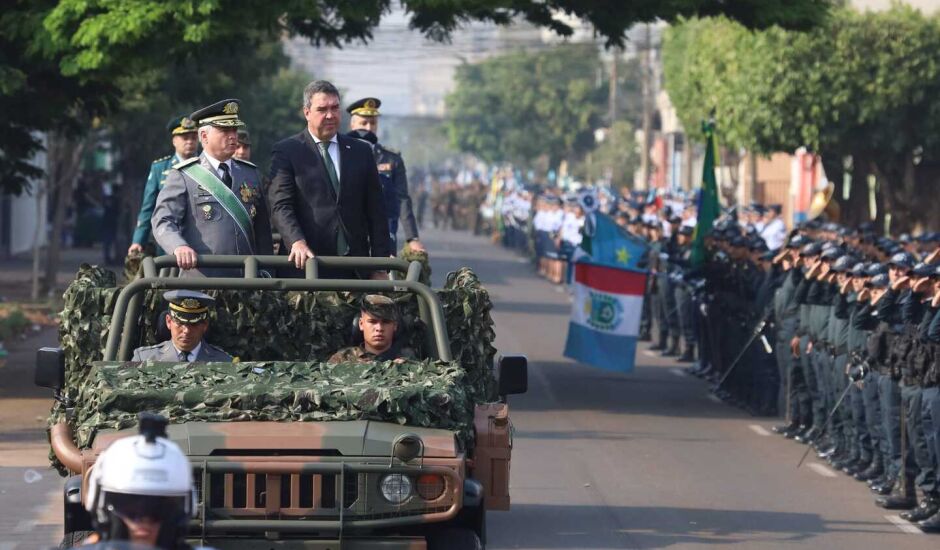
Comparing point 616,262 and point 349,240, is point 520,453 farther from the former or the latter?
point 616,262

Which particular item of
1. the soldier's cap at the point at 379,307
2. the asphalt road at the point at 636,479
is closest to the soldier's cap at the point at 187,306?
the soldier's cap at the point at 379,307

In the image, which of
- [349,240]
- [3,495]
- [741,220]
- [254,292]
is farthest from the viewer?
[741,220]

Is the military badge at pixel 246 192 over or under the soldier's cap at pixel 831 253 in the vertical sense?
over

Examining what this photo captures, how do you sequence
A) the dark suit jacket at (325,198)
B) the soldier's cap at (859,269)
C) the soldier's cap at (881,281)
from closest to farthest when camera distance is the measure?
the dark suit jacket at (325,198) < the soldier's cap at (881,281) < the soldier's cap at (859,269)

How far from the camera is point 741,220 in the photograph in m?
33.9

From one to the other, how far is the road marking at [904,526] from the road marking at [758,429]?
4.37 m

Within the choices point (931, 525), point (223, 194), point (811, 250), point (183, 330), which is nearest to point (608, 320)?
point (811, 250)

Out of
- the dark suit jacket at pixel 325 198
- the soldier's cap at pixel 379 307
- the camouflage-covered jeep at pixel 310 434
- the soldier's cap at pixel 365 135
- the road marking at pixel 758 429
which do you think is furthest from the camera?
the road marking at pixel 758 429

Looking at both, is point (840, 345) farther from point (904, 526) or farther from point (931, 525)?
point (931, 525)

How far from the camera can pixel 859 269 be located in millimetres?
14742

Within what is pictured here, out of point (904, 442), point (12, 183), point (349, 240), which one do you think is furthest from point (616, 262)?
point (349, 240)

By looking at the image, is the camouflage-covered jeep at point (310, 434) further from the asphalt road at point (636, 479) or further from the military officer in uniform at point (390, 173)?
the military officer in uniform at point (390, 173)

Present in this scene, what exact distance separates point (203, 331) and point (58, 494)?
4.27 m

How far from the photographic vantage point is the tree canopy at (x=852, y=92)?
108ft
